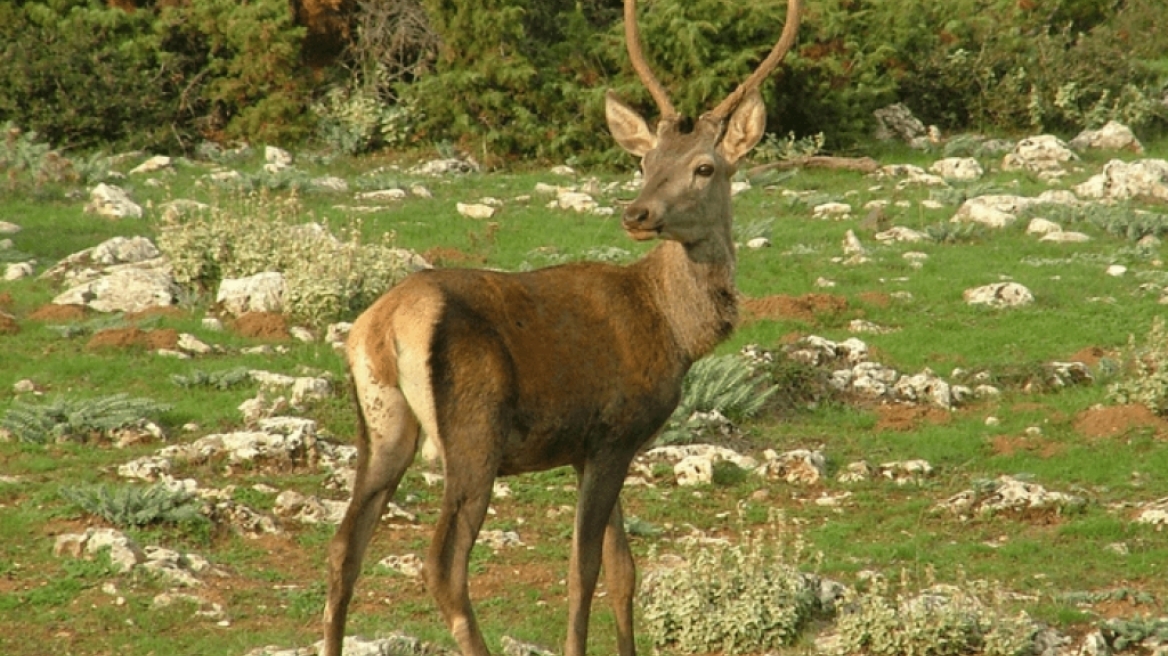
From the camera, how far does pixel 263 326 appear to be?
16.1 m

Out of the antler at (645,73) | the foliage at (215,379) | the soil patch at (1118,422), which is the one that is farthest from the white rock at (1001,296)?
the antler at (645,73)

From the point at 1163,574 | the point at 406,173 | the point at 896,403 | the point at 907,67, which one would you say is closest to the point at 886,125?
the point at 907,67

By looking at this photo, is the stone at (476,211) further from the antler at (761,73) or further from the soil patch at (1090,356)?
the antler at (761,73)

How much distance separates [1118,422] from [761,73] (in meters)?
5.63

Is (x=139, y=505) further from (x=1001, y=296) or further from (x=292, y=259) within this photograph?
(x=1001, y=296)

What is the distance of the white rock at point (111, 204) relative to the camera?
20.4 meters

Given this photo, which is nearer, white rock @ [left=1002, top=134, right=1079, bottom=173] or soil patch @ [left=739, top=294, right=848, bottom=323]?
soil patch @ [left=739, top=294, right=848, bottom=323]

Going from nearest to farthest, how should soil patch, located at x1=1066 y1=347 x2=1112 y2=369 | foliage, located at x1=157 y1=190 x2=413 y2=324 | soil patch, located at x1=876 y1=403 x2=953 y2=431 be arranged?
soil patch, located at x1=876 y1=403 x2=953 y2=431
soil patch, located at x1=1066 y1=347 x2=1112 y2=369
foliage, located at x1=157 y1=190 x2=413 y2=324

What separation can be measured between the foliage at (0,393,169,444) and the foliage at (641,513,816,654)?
4935mm

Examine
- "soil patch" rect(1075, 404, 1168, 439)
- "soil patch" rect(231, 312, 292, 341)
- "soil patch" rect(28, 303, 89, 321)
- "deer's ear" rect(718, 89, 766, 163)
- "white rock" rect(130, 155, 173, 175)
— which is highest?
"deer's ear" rect(718, 89, 766, 163)

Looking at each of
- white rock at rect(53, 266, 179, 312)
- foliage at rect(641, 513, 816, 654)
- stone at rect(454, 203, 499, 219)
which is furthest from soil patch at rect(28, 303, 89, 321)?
foliage at rect(641, 513, 816, 654)

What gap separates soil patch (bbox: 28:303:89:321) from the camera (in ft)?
53.6

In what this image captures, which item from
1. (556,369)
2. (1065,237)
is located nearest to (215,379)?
(556,369)

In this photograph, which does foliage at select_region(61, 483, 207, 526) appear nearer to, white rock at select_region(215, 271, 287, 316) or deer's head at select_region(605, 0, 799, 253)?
deer's head at select_region(605, 0, 799, 253)
